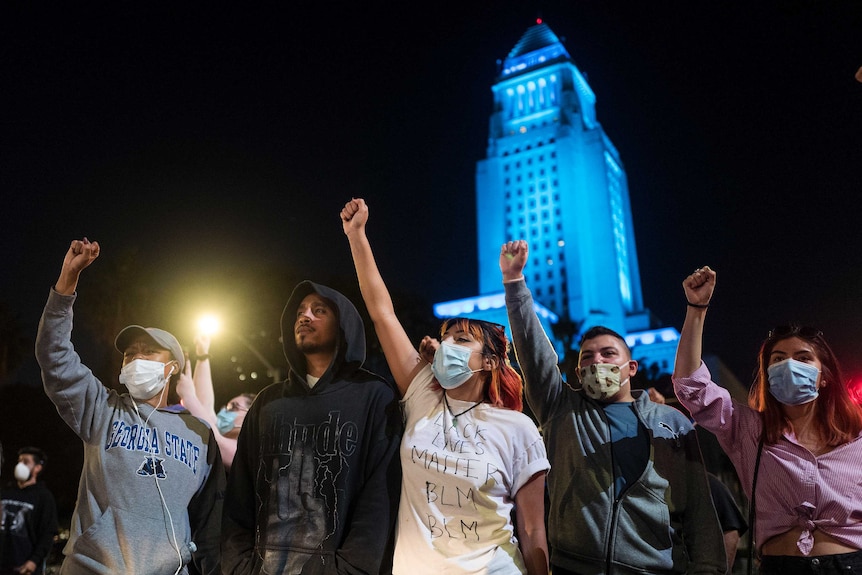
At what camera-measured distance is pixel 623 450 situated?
4.01 meters

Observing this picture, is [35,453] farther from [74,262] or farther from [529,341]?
[529,341]

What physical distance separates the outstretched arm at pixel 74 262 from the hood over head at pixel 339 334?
1.28 meters

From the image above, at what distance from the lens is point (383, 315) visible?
166 inches

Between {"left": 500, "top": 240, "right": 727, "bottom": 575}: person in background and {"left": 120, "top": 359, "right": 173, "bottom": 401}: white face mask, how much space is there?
245 centimetres

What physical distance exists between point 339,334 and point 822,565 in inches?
117

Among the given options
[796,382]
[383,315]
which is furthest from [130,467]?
[796,382]

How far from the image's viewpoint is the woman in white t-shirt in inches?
134

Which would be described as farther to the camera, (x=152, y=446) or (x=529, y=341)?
(x=152, y=446)

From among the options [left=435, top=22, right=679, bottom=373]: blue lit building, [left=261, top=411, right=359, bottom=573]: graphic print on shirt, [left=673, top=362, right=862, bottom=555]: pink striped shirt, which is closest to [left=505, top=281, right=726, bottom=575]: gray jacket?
[left=673, top=362, right=862, bottom=555]: pink striped shirt

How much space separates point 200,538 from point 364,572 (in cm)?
153

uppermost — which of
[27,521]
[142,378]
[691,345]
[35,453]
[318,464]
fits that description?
[691,345]

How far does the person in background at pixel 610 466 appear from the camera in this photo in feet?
12.4

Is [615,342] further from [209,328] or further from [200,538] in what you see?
[209,328]

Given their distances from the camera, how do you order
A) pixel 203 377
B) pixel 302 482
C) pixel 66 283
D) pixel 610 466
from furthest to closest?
1. pixel 203 377
2. pixel 66 283
3. pixel 610 466
4. pixel 302 482
